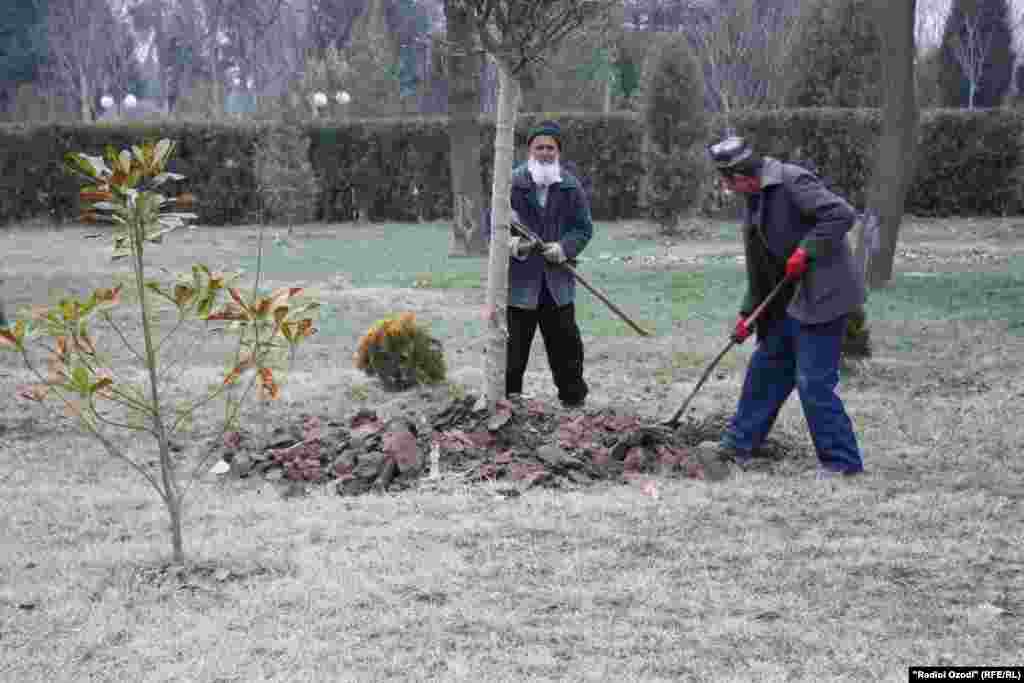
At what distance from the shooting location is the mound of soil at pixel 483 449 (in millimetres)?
5777

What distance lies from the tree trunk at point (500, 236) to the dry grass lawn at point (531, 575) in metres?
0.82

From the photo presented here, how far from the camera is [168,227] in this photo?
13.9 feet

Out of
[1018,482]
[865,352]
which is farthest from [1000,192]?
[1018,482]

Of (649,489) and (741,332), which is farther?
(741,332)

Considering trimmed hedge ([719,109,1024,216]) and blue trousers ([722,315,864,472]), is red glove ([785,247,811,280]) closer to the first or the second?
blue trousers ([722,315,864,472])

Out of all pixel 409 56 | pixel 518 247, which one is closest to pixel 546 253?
pixel 518 247

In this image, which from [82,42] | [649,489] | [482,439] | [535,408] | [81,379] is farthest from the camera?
[82,42]

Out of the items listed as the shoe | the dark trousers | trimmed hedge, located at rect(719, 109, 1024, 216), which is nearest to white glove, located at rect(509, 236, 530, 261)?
the dark trousers

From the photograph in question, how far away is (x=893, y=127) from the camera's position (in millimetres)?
13055

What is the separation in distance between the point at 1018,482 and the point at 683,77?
52.1 feet

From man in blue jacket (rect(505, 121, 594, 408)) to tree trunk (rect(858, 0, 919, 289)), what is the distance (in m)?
7.11

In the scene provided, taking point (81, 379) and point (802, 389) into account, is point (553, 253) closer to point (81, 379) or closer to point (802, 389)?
point (802, 389)

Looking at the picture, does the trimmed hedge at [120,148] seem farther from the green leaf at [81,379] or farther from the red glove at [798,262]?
the green leaf at [81,379]

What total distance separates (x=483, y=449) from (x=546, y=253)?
1220mm
